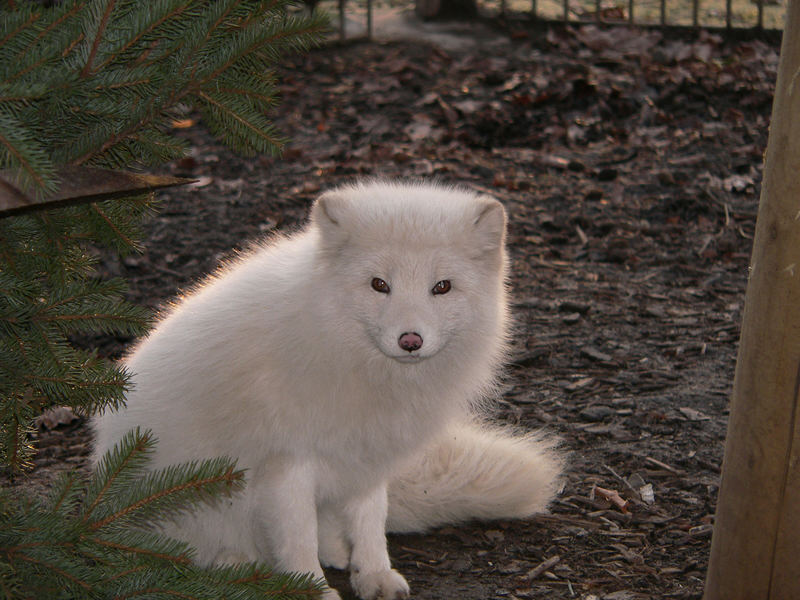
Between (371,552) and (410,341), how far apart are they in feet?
3.11

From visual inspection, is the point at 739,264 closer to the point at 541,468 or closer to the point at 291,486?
the point at 541,468

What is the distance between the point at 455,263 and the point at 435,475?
103cm

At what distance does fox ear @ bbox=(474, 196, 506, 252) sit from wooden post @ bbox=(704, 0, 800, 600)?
0.91 metres

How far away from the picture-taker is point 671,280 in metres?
6.01

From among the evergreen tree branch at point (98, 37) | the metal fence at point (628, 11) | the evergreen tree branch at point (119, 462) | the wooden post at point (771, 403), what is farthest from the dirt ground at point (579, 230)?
the evergreen tree branch at point (98, 37)

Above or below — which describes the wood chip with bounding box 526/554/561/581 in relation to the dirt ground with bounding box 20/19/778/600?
below

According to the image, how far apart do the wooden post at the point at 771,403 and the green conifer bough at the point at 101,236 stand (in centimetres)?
118

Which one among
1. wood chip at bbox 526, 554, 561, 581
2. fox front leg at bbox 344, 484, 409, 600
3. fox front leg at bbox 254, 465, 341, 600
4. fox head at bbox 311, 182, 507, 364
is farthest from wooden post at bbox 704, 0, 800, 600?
fox front leg at bbox 254, 465, 341, 600

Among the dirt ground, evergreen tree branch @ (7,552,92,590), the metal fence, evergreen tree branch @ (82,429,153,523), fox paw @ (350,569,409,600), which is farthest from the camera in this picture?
the metal fence

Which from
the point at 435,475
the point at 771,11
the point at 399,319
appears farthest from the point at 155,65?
the point at 771,11

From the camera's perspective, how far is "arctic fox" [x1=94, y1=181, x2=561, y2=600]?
312 cm

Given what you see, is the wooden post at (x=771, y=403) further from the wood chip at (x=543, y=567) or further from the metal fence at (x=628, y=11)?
the metal fence at (x=628, y=11)

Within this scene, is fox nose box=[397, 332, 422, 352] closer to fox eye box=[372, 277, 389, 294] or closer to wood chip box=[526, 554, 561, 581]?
fox eye box=[372, 277, 389, 294]

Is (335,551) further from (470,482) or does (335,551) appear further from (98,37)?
(98,37)
